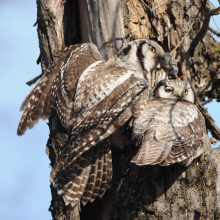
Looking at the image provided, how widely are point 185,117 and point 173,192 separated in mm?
715

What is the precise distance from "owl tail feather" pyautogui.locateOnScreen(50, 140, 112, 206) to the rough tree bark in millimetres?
101

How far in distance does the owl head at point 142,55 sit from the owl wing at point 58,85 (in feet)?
1.12

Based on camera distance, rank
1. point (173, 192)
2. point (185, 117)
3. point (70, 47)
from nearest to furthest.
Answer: point (173, 192), point (185, 117), point (70, 47)

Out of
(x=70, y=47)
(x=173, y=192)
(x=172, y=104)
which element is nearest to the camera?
(x=173, y=192)

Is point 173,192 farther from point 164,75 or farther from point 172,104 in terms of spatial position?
point 164,75

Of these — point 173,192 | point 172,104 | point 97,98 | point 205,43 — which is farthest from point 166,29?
point 173,192

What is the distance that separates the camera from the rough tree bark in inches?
124

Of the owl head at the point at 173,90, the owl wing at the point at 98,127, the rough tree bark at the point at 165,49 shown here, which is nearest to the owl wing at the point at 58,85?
the rough tree bark at the point at 165,49

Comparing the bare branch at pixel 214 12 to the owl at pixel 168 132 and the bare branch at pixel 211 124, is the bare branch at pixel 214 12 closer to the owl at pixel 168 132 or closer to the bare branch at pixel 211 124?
the owl at pixel 168 132

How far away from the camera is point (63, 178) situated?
11.2 ft

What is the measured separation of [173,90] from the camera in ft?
12.7

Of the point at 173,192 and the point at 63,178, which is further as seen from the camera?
the point at 63,178

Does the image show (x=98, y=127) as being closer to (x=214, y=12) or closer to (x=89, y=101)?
(x=89, y=101)

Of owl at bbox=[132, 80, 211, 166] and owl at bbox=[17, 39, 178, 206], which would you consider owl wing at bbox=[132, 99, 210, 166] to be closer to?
owl at bbox=[132, 80, 211, 166]
